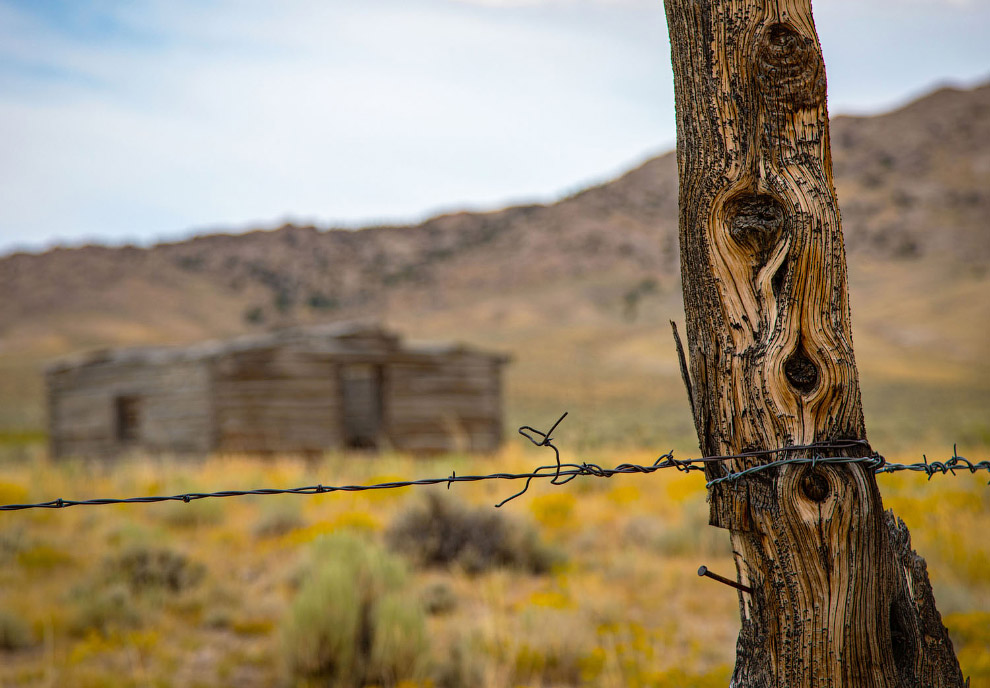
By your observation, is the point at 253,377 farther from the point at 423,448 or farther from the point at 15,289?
the point at 15,289

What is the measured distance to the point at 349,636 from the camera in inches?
159

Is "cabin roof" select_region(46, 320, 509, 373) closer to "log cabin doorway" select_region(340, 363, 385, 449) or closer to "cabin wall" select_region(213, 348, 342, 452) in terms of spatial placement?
"cabin wall" select_region(213, 348, 342, 452)

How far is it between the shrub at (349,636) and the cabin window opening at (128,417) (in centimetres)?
1144

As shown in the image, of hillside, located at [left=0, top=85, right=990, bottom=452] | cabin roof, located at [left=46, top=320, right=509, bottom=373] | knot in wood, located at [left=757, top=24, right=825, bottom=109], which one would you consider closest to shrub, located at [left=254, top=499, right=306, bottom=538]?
cabin roof, located at [left=46, top=320, right=509, bottom=373]

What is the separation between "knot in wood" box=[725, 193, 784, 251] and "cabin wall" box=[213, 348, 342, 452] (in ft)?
38.2

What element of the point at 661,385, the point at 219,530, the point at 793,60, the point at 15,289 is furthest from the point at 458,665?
the point at 15,289

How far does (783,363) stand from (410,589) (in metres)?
3.59

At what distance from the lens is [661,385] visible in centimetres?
A: 4553

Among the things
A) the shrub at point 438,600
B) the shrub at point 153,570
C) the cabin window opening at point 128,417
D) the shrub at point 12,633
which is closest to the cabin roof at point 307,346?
the cabin window opening at point 128,417

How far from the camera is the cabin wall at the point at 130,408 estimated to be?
12.7m

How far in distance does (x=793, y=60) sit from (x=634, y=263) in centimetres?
8390

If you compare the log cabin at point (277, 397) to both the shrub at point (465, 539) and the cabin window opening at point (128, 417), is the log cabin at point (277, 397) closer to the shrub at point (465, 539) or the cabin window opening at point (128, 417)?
the cabin window opening at point (128, 417)

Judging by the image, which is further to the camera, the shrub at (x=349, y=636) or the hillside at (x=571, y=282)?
the hillside at (x=571, y=282)

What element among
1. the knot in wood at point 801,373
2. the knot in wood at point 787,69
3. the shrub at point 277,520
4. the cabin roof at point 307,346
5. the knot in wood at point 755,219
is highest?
the cabin roof at point 307,346
